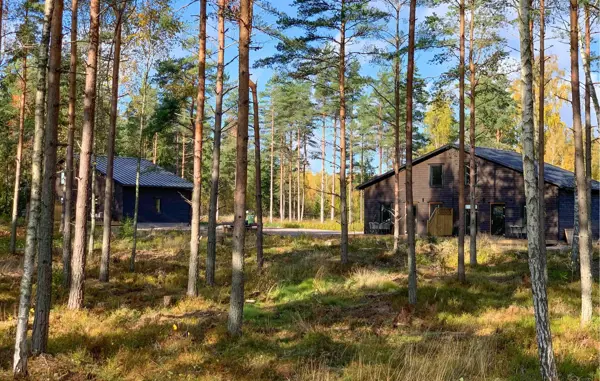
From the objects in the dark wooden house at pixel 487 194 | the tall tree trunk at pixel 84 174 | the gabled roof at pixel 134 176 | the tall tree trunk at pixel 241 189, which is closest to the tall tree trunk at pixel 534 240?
the tall tree trunk at pixel 241 189

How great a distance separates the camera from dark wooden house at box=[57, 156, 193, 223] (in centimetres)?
3503

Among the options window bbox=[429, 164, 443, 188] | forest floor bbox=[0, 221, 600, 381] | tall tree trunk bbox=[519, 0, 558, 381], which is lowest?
forest floor bbox=[0, 221, 600, 381]

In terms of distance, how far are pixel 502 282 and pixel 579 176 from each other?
5612mm

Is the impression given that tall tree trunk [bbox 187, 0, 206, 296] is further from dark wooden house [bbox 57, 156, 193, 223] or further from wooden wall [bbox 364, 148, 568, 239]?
dark wooden house [bbox 57, 156, 193, 223]

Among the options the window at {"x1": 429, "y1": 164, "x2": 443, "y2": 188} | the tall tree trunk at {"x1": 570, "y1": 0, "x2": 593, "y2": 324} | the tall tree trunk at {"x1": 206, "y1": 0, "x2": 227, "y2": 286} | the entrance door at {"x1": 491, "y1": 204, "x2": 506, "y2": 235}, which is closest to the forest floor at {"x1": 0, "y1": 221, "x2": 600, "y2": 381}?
the tall tree trunk at {"x1": 570, "y1": 0, "x2": 593, "y2": 324}

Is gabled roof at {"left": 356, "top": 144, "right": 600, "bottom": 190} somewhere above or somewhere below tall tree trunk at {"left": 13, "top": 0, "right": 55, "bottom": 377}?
above

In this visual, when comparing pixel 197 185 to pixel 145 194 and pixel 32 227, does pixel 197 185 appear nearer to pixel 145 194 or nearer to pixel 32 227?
pixel 32 227

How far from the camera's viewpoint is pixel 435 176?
30.9 m

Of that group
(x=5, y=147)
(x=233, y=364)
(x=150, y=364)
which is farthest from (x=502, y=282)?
(x=5, y=147)

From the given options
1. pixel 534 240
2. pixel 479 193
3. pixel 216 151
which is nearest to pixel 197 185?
pixel 216 151

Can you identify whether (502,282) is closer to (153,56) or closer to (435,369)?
(435,369)

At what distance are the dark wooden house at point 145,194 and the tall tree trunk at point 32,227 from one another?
92.7 ft

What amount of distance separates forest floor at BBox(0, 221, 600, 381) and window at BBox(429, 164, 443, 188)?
43.0 ft

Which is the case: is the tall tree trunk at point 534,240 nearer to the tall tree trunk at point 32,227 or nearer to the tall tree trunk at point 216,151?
the tall tree trunk at point 32,227
